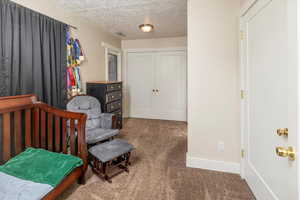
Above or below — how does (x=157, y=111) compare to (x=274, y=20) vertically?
below

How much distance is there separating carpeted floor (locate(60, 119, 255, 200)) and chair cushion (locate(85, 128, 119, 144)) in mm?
429

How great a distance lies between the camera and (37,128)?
2.00 m

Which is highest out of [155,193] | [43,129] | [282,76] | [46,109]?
[282,76]

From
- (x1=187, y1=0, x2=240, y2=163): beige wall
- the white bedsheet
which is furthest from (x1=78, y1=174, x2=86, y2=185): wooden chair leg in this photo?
(x1=187, y1=0, x2=240, y2=163): beige wall

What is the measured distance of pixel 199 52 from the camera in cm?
223

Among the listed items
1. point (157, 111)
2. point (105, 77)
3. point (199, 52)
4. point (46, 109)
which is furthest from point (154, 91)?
point (46, 109)

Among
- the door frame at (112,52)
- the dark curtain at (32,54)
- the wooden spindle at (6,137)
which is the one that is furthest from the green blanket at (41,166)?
the door frame at (112,52)

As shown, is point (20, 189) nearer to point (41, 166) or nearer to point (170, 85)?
point (41, 166)

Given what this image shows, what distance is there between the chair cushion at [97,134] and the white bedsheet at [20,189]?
40.8 inches

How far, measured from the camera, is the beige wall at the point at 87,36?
2.57 metres

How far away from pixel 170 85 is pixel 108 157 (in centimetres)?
356

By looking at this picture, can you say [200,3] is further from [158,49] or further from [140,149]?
[158,49]

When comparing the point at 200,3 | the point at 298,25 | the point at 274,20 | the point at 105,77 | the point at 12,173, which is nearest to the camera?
the point at 298,25

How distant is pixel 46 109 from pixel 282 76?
2.25 meters
